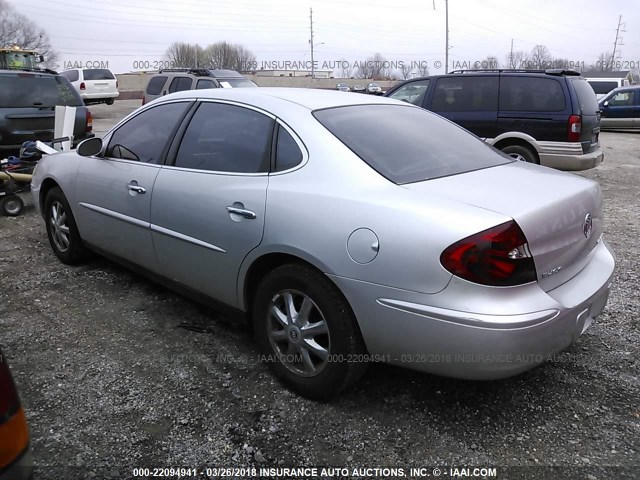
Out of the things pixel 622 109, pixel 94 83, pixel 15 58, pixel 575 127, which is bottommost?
pixel 575 127

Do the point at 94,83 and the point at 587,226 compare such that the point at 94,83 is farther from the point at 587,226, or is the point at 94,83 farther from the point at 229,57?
the point at 229,57

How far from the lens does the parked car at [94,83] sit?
25.0m

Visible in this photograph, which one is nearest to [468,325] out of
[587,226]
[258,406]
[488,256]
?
[488,256]

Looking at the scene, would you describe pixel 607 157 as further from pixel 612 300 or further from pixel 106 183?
pixel 106 183

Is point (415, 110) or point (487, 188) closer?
point (487, 188)

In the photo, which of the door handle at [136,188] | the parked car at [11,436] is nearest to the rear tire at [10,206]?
the door handle at [136,188]

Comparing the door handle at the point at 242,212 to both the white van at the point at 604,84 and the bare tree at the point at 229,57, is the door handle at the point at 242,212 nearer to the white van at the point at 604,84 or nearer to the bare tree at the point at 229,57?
the white van at the point at 604,84

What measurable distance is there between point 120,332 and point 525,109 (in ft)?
22.1

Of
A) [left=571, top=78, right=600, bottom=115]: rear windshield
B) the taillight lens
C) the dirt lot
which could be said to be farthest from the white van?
the taillight lens

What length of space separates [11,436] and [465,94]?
812 centimetres

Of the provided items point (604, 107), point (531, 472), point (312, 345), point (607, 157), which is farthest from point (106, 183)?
point (604, 107)

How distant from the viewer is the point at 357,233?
2.38 meters

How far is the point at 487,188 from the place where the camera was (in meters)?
2.57

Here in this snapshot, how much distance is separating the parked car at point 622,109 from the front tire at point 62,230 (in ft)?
62.1
